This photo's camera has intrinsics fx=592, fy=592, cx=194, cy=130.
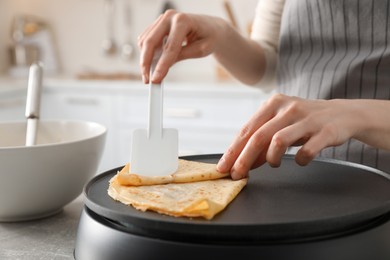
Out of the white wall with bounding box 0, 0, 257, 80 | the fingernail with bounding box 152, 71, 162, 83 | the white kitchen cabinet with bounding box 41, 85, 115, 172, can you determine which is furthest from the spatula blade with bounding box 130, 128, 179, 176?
Answer: the white wall with bounding box 0, 0, 257, 80

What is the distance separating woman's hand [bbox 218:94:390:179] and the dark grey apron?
0.83 ft

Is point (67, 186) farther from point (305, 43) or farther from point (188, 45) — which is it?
point (305, 43)

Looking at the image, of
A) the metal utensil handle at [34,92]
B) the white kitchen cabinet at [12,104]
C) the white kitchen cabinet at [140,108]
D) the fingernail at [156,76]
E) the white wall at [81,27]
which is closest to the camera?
the fingernail at [156,76]

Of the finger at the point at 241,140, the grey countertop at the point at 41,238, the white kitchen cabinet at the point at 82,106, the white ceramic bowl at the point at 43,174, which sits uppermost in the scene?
the finger at the point at 241,140

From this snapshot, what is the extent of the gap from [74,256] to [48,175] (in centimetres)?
18

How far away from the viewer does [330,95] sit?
1.20 m

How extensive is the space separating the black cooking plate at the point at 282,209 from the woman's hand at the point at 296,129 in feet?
0.13

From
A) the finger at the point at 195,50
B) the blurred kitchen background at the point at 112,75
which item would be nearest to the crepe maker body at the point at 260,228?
the finger at the point at 195,50

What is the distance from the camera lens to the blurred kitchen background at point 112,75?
111 inches

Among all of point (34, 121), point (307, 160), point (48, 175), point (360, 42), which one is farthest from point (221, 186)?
point (360, 42)

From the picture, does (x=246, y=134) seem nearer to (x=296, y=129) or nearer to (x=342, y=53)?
(x=296, y=129)

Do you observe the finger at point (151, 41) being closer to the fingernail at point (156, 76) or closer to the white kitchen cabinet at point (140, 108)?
the fingernail at point (156, 76)

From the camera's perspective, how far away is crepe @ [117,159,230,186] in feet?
2.57

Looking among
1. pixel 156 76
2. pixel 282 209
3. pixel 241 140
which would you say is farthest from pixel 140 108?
pixel 282 209
